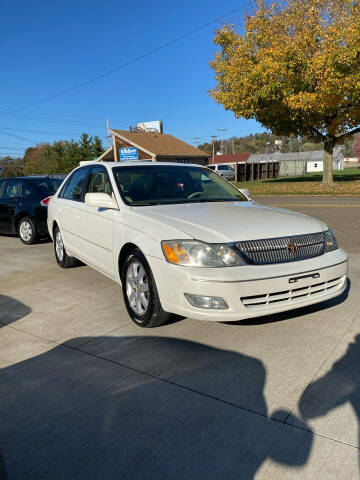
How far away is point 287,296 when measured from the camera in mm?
3303

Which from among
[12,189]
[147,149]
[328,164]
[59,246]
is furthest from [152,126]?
[59,246]

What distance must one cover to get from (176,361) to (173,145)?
135ft

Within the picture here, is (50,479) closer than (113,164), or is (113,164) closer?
(50,479)

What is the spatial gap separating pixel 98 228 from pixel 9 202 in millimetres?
5371

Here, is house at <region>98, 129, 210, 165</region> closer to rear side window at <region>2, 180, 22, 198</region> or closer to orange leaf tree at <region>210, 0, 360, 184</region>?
orange leaf tree at <region>210, 0, 360, 184</region>

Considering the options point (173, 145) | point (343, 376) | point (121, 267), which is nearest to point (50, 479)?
point (343, 376)

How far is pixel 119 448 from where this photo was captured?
2148 millimetres

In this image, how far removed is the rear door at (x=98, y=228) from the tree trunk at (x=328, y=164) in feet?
59.4

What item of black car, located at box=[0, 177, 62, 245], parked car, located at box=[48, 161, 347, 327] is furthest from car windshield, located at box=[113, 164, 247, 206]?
black car, located at box=[0, 177, 62, 245]

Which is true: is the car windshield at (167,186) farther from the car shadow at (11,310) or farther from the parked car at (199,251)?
the car shadow at (11,310)

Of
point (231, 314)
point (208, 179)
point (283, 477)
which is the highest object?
point (208, 179)

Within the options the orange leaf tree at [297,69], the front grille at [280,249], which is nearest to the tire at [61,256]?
the front grille at [280,249]

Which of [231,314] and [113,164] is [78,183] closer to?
[113,164]

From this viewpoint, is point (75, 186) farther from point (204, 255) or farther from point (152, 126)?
point (152, 126)
